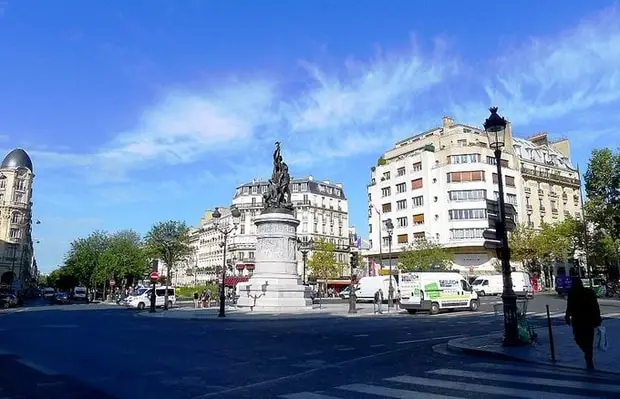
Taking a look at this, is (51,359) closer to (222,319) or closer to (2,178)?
(222,319)

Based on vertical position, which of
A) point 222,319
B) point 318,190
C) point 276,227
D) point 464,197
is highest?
point 318,190

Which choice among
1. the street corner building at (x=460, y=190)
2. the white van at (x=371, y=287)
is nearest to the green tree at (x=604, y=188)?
the street corner building at (x=460, y=190)

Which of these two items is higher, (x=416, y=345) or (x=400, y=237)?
(x=400, y=237)

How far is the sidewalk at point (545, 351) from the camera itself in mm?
9904

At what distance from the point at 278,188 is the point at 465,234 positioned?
3994cm

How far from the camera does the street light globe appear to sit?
43.1 ft

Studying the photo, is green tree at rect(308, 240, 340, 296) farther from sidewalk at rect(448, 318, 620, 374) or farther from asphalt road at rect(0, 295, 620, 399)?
sidewalk at rect(448, 318, 620, 374)

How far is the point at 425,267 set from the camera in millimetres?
60719

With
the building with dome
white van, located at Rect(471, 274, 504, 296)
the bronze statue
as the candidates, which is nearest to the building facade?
the building with dome

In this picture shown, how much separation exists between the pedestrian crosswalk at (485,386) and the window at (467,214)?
6076 centimetres

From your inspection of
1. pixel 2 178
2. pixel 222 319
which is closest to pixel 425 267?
pixel 222 319

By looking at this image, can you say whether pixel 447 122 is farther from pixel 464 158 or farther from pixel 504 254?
pixel 504 254

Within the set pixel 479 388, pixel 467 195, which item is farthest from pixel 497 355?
pixel 467 195

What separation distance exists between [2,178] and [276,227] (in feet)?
301
